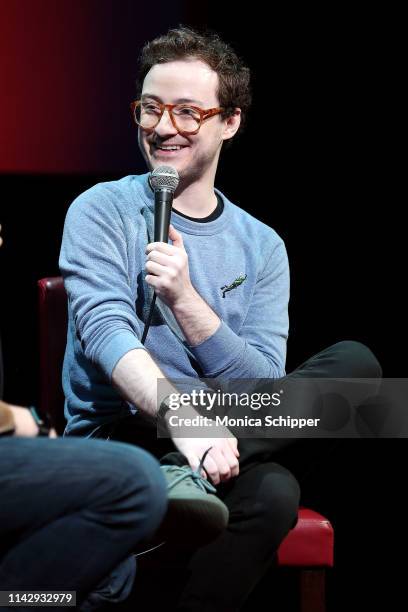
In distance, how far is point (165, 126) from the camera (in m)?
2.21

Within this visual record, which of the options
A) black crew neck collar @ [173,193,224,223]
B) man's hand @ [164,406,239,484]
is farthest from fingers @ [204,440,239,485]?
black crew neck collar @ [173,193,224,223]

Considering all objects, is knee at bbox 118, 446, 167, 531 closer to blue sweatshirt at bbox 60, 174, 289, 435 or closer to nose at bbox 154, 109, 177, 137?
blue sweatshirt at bbox 60, 174, 289, 435

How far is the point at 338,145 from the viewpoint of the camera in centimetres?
304

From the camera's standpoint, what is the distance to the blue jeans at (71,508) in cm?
148

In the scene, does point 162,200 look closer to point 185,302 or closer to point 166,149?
point 185,302

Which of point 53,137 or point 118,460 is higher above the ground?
point 53,137

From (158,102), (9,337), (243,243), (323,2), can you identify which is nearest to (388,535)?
(243,243)

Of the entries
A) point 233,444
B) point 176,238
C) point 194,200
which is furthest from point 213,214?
point 233,444

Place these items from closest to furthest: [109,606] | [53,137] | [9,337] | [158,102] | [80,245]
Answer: [109,606], [80,245], [158,102], [9,337], [53,137]

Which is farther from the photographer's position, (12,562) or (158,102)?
(158,102)

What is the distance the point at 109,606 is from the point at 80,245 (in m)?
0.79

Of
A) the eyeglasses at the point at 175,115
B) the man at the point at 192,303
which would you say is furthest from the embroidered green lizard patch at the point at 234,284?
the eyeglasses at the point at 175,115

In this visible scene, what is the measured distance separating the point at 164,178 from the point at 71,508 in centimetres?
80

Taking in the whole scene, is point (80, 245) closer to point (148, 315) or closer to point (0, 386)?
point (148, 315)
